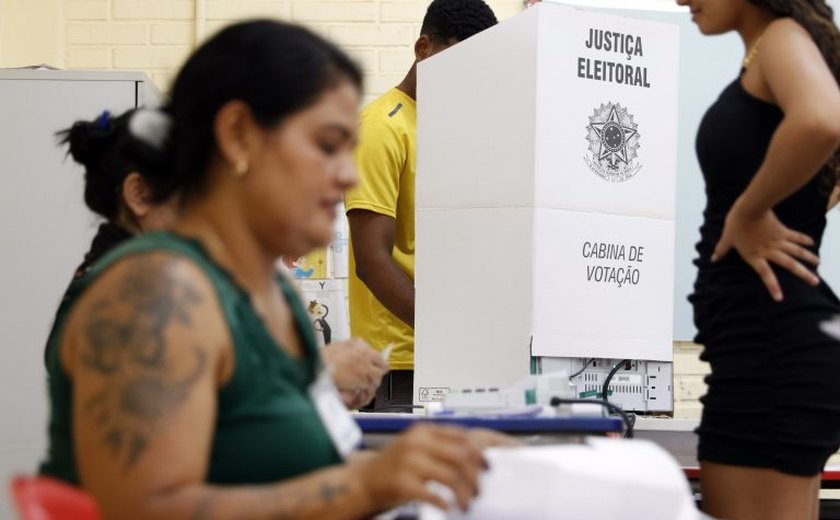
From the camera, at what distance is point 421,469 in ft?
3.26

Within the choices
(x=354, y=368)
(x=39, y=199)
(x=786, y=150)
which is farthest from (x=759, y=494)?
(x=39, y=199)

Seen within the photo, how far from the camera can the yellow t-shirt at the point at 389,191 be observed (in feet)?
9.92

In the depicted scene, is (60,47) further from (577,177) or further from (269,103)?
(269,103)

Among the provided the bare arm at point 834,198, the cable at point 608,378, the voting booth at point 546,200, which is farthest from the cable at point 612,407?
the bare arm at point 834,198

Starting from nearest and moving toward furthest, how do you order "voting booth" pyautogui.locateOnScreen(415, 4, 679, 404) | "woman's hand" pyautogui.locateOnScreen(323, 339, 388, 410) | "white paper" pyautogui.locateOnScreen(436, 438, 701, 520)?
"white paper" pyautogui.locateOnScreen(436, 438, 701, 520), "woman's hand" pyautogui.locateOnScreen(323, 339, 388, 410), "voting booth" pyautogui.locateOnScreen(415, 4, 679, 404)

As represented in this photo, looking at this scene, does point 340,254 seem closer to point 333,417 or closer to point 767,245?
point 767,245

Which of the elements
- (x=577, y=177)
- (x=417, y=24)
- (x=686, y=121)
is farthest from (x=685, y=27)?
(x=577, y=177)

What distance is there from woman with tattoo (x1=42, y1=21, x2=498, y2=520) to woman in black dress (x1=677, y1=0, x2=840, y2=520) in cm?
76

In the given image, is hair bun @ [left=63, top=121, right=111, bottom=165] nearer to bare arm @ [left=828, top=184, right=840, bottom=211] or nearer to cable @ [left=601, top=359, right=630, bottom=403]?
cable @ [left=601, top=359, right=630, bottom=403]

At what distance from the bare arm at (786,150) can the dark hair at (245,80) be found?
2.49 ft

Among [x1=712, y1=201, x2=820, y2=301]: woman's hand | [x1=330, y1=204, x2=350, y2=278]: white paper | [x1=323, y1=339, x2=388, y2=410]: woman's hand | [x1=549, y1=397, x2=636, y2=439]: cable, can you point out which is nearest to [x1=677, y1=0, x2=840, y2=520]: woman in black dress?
[x1=712, y1=201, x2=820, y2=301]: woman's hand

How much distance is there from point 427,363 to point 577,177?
0.48 metres

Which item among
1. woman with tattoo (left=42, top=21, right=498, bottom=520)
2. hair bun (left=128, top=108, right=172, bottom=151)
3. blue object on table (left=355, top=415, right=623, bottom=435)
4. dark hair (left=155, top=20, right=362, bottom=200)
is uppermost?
dark hair (left=155, top=20, right=362, bottom=200)

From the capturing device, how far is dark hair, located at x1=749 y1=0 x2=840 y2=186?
6.04 feet
